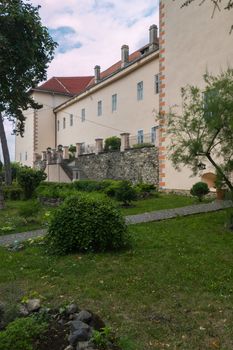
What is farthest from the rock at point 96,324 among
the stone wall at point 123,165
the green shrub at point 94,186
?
the stone wall at point 123,165

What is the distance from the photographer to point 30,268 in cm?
633

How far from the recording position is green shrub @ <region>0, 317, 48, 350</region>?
2.98 metres

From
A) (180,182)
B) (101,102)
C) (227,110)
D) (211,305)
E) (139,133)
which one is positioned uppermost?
(101,102)

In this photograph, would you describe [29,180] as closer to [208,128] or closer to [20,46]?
[20,46]

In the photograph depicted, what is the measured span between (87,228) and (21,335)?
12.3ft

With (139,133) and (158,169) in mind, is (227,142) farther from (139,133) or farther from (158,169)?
(139,133)

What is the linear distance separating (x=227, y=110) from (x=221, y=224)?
8.87 feet

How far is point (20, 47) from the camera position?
12.1 meters

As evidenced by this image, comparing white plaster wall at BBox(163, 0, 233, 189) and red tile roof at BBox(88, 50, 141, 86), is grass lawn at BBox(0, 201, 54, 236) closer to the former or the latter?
white plaster wall at BBox(163, 0, 233, 189)

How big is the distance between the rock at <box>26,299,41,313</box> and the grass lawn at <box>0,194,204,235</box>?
5524 millimetres

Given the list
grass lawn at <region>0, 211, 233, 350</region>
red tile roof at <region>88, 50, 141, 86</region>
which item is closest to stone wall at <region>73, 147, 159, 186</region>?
red tile roof at <region>88, 50, 141, 86</region>

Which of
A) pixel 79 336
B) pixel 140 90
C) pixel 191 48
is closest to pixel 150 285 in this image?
pixel 79 336

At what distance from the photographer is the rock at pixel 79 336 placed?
3298 mm

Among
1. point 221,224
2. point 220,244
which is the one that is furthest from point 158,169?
point 220,244
